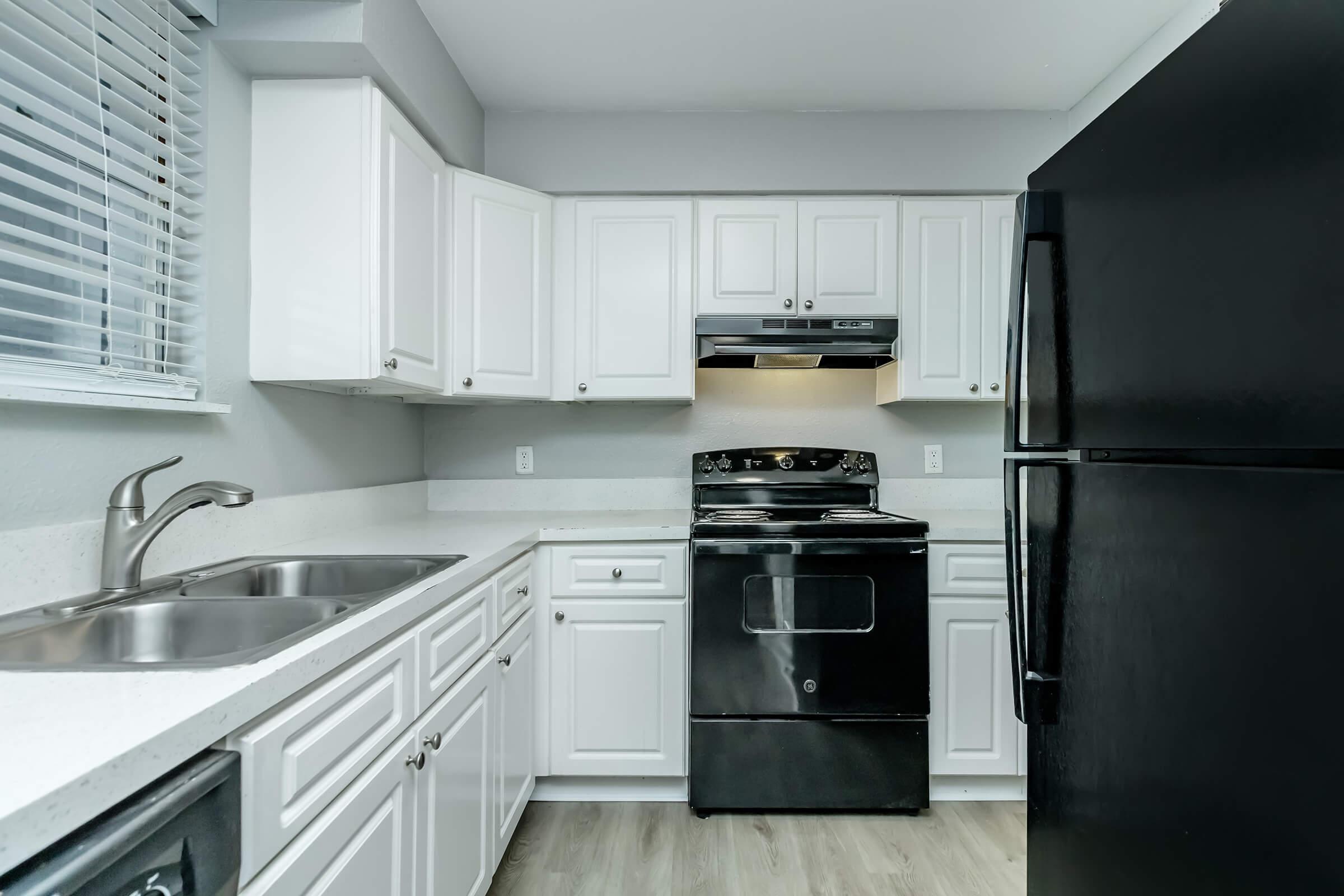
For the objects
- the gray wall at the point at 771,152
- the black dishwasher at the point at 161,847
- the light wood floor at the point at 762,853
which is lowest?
the light wood floor at the point at 762,853

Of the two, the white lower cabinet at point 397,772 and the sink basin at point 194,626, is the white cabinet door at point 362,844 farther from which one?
the sink basin at point 194,626

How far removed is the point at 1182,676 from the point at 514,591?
5.33ft

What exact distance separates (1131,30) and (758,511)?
6.36 feet

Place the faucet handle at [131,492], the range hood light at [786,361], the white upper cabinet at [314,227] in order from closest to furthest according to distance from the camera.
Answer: the faucet handle at [131,492]
the white upper cabinet at [314,227]
the range hood light at [786,361]

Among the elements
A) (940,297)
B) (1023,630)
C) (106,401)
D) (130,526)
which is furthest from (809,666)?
(106,401)

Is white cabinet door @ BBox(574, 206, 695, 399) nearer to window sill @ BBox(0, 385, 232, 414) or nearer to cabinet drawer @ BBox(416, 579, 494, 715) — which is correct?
cabinet drawer @ BBox(416, 579, 494, 715)

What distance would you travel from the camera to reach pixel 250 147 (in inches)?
69.4

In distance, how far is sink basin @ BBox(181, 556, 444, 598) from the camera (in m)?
1.54

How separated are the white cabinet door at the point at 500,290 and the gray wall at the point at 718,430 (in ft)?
1.25

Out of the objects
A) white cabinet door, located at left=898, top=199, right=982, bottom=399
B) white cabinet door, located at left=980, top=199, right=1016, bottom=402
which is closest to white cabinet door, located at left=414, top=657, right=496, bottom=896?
white cabinet door, located at left=898, top=199, right=982, bottom=399

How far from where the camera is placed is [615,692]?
230cm

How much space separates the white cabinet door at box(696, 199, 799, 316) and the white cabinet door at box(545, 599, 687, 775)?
117 cm

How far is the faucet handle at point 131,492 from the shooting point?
4.07 feet

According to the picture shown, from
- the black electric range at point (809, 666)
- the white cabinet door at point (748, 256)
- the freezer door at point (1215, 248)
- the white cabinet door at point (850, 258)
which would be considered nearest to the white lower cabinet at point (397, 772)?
the black electric range at point (809, 666)
